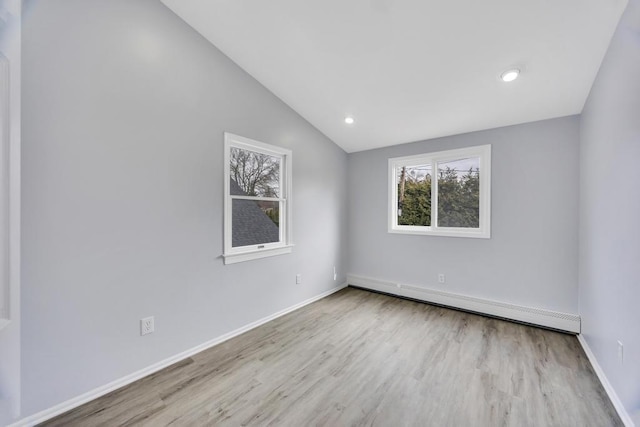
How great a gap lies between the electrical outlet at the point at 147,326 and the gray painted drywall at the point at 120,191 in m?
0.04

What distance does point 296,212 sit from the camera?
11.3 feet

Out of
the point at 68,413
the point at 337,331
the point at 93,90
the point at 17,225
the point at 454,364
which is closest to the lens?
the point at 17,225

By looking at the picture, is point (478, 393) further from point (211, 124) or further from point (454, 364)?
point (211, 124)

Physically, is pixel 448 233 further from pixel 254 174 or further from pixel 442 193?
pixel 254 174

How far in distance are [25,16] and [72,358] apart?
7.13 feet

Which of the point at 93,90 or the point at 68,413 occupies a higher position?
the point at 93,90

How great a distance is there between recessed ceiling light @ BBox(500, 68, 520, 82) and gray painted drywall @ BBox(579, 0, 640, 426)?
1.76 feet

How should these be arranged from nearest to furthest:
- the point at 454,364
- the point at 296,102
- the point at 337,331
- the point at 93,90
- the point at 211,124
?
the point at 93,90 < the point at 454,364 < the point at 211,124 < the point at 337,331 < the point at 296,102

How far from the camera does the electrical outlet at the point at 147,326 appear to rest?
204 cm

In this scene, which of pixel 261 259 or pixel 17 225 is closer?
pixel 17 225

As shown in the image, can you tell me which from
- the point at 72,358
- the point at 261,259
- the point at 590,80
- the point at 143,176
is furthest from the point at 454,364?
the point at 143,176

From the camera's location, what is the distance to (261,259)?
9.73ft

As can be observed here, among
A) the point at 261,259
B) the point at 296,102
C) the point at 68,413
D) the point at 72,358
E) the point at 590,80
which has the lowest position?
the point at 68,413

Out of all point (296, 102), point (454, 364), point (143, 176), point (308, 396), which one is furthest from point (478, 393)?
point (296, 102)
